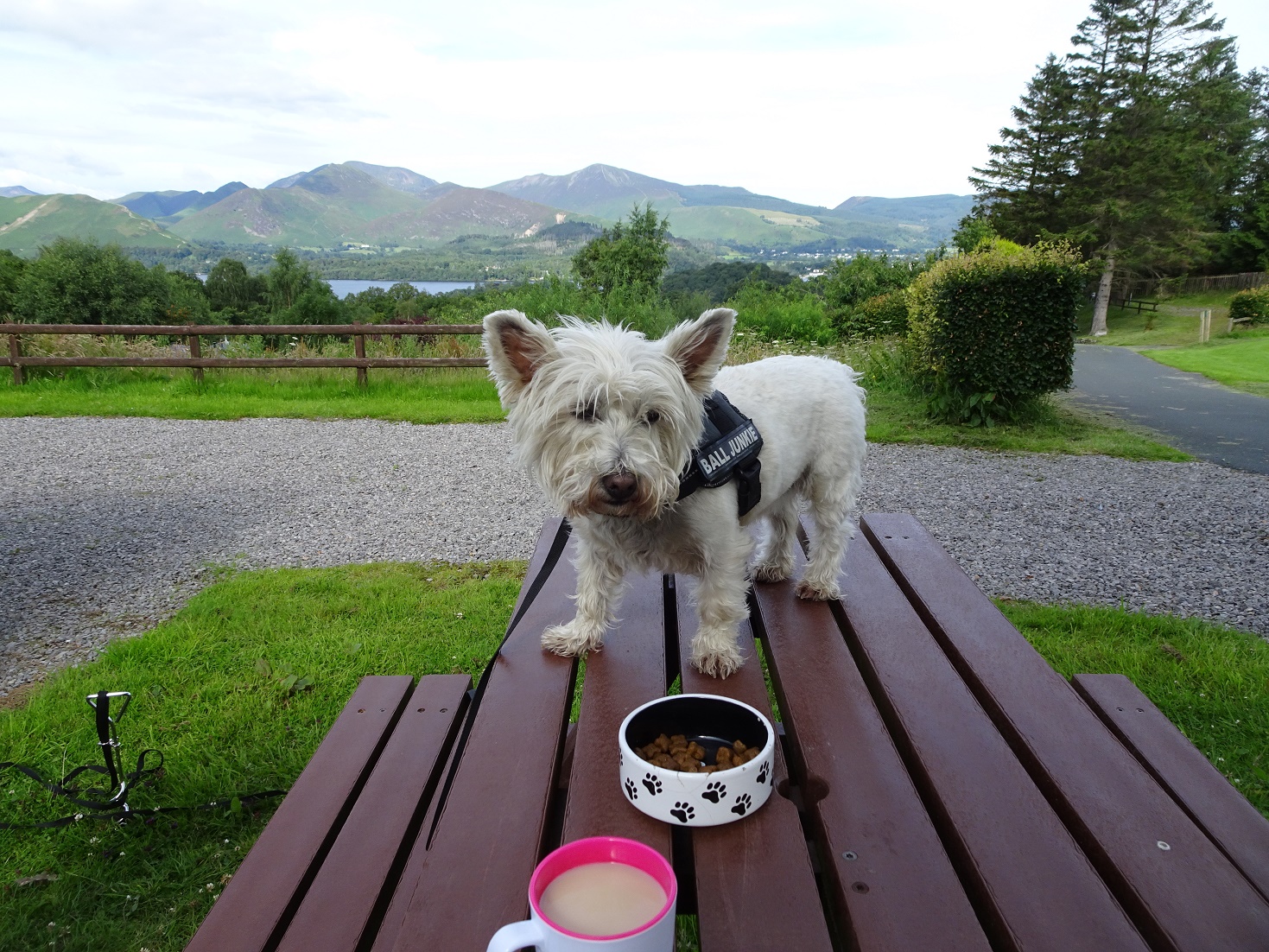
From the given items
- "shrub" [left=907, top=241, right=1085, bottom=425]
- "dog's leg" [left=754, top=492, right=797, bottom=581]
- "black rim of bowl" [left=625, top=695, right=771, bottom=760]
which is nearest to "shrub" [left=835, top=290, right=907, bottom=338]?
"shrub" [left=907, top=241, right=1085, bottom=425]

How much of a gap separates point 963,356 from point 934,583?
949 centimetres

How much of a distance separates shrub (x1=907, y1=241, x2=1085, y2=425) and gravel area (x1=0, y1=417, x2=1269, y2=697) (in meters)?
1.73

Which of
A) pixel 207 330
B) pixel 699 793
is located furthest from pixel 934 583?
pixel 207 330

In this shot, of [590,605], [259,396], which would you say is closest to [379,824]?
[590,605]

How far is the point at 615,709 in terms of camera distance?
2305 millimetres

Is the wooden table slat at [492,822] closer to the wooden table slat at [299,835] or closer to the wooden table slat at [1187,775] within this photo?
the wooden table slat at [299,835]

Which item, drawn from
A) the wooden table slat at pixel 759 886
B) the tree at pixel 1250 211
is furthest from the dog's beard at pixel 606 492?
the tree at pixel 1250 211

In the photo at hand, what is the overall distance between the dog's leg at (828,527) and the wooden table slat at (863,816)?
530 millimetres

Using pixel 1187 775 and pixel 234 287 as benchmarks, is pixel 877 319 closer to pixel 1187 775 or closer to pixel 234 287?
pixel 1187 775

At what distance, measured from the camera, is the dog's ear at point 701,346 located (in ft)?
9.04

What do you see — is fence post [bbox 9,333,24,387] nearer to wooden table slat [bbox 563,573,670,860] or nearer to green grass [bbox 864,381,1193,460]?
green grass [bbox 864,381,1193,460]

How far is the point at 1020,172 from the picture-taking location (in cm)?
5247

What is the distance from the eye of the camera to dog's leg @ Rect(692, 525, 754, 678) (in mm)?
2664

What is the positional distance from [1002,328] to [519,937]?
12072mm
